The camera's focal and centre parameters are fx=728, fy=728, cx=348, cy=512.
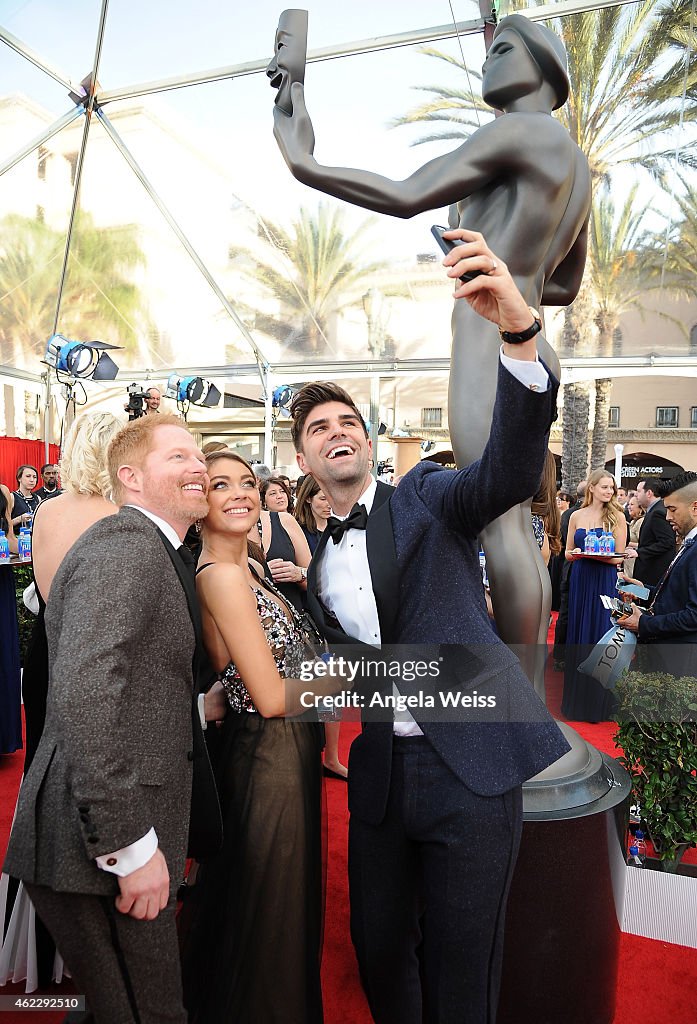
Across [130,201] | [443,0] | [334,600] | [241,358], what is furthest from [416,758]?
[241,358]

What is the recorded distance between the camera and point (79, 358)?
1104 cm

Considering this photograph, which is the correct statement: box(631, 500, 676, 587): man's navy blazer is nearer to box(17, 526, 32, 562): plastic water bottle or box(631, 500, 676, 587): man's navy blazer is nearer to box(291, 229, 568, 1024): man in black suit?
box(17, 526, 32, 562): plastic water bottle

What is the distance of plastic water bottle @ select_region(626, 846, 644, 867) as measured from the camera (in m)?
3.06

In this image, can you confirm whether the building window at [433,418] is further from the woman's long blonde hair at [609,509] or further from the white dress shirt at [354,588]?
the white dress shirt at [354,588]

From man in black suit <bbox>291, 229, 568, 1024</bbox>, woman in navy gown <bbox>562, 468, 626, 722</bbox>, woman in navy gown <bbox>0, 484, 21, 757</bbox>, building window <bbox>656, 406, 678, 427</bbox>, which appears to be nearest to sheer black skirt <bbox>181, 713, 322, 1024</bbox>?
man in black suit <bbox>291, 229, 568, 1024</bbox>

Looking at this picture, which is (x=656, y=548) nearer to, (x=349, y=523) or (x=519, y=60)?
(x=519, y=60)

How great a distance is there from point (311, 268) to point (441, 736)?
1320 centimetres

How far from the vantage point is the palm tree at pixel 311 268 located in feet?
43.2

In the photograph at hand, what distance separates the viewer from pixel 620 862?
2.30 metres

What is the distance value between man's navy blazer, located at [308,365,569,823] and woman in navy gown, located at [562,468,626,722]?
4.48m

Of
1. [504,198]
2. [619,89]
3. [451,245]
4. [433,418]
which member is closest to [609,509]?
[504,198]

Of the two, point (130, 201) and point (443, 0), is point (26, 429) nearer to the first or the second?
point (130, 201)

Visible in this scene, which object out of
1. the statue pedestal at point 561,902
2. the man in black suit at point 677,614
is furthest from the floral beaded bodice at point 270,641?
the man in black suit at point 677,614

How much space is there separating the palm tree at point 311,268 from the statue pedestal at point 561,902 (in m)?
12.3
